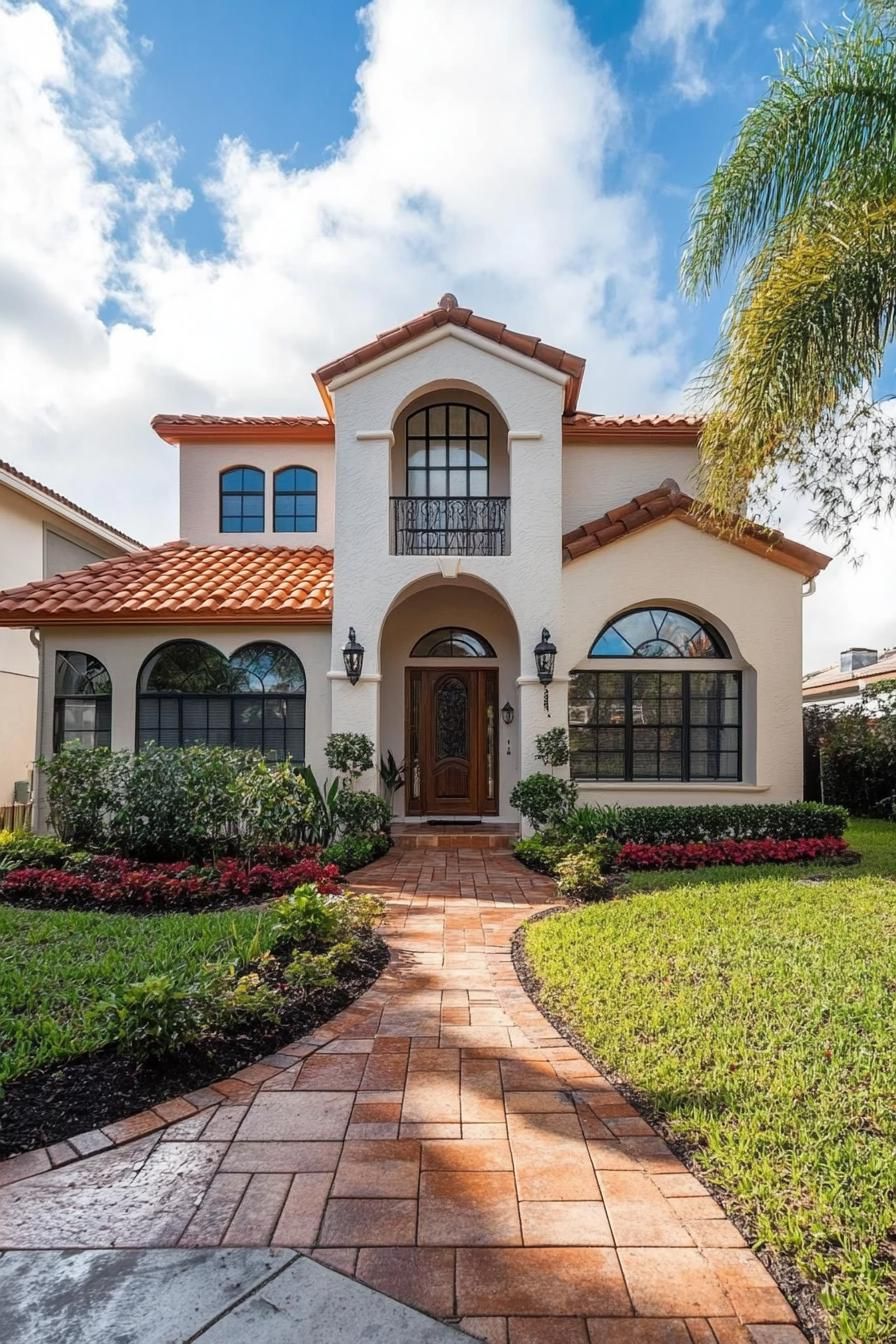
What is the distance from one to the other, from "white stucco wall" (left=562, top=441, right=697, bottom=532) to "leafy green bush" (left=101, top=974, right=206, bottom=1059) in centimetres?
1129

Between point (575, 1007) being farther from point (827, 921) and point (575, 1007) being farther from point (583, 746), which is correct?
point (583, 746)

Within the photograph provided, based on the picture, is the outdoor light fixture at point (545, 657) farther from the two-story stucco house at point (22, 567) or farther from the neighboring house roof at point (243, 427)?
the two-story stucco house at point (22, 567)

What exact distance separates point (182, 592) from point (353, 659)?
3.35m

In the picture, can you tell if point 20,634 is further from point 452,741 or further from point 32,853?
point 452,741

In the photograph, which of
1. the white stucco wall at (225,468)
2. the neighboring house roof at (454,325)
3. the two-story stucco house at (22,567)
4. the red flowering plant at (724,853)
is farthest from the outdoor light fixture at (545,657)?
the two-story stucco house at (22,567)

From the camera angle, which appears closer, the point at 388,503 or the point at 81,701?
the point at 388,503

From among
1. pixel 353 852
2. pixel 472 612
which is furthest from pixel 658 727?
pixel 353 852

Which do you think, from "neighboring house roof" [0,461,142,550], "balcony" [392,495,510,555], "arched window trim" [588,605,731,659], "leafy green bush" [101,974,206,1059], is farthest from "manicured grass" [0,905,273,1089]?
"neighboring house roof" [0,461,142,550]

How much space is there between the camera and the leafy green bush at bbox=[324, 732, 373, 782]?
1123 cm

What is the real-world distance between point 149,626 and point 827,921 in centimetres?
1075

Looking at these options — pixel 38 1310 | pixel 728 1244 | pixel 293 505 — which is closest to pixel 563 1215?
pixel 728 1244

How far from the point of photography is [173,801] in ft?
31.0

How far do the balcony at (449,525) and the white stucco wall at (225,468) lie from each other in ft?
10.7

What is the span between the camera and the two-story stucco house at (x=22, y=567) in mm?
15367
